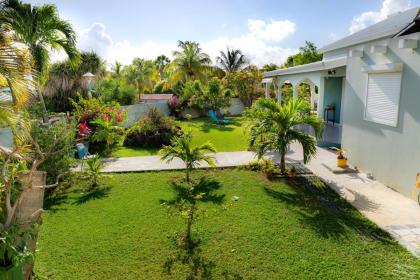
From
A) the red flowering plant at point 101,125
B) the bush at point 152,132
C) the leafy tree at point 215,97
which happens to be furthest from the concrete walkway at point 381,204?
the leafy tree at point 215,97

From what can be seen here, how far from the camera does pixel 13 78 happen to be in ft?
13.4

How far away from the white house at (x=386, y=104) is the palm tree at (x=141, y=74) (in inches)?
1054

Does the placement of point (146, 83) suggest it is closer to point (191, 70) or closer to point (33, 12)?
point (191, 70)

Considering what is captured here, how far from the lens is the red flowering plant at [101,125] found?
42.8 feet

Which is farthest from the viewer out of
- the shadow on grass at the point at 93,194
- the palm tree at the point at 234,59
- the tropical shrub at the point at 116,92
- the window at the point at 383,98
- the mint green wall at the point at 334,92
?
the palm tree at the point at 234,59

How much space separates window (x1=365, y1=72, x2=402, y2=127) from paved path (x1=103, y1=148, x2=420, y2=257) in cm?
182

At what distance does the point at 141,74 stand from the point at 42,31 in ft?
76.2

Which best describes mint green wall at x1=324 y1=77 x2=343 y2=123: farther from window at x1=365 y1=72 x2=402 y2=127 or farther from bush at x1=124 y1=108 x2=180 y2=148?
bush at x1=124 y1=108 x2=180 y2=148

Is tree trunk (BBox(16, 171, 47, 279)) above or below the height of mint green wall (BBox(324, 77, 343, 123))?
below

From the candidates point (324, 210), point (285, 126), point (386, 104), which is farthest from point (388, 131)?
point (324, 210)

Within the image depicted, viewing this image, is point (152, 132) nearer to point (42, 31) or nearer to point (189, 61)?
point (42, 31)

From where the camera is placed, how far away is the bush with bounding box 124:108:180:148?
1436 centimetres

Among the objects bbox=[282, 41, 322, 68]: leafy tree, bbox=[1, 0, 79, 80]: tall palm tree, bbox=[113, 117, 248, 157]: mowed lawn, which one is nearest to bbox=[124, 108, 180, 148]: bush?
bbox=[113, 117, 248, 157]: mowed lawn

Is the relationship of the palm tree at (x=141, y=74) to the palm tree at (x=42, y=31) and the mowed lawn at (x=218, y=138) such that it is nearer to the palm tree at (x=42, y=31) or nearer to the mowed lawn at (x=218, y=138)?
the mowed lawn at (x=218, y=138)
